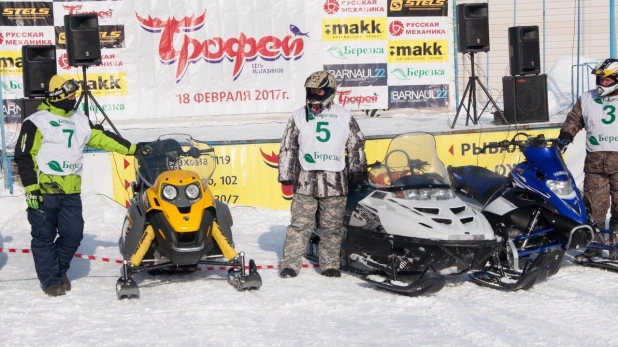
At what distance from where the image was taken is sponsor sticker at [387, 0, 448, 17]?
51.9 feet

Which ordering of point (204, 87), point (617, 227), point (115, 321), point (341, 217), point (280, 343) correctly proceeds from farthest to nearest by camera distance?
point (204, 87) < point (617, 227) < point (341, 217) < point (115, 321) < point (280, 343)

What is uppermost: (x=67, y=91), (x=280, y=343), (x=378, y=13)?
(x=378, y=13)

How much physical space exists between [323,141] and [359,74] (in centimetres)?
815

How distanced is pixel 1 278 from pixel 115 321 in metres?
2.07

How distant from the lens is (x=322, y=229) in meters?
8.13

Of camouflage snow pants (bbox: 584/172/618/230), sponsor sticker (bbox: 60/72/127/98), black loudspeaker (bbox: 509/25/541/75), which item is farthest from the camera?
sponsor sticker (bbox: 60/72/127/98)

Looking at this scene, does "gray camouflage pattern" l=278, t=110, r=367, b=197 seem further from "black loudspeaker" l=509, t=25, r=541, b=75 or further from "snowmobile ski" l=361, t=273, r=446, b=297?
"black loudspeaker" l=509, t=25, r=541, b=75

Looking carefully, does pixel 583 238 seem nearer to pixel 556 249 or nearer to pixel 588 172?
pixel 556 249

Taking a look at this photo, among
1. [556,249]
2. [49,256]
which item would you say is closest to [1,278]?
[49,256]

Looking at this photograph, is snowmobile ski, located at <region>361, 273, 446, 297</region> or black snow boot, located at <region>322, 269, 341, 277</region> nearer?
snowmobile ski, located at <region>361, 273, 446, 297</region>

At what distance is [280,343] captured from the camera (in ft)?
A: 19.2

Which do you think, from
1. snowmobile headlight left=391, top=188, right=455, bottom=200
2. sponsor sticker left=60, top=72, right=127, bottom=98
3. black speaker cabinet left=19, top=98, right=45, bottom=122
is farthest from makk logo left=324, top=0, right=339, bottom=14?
snowmobile headlight left=391, top=188, right=455, bottom=200

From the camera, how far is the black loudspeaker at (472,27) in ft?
47.5

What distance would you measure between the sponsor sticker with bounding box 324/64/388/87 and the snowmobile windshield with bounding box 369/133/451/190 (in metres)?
7.88
